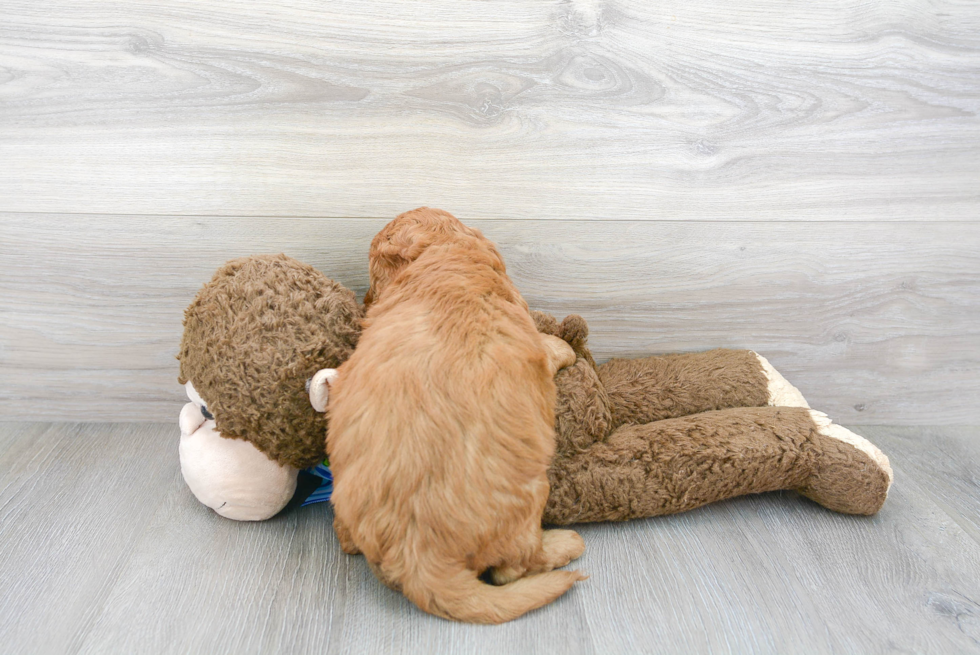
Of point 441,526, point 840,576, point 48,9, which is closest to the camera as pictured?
point 441,526

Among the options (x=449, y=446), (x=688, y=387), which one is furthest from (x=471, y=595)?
(x=688, y=387)

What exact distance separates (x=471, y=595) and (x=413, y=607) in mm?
88

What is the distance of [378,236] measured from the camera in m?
0.93

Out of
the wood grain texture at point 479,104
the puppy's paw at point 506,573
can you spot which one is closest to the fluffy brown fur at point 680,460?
the puppy's paw at point 506,573

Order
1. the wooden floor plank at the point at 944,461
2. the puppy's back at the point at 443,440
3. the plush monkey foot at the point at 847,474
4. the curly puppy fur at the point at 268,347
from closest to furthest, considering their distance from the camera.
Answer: the puppy's back at the point at 443,440, the curly puppy fur at the point at 268,347, the plush monkey foot at the point at 847,474, the wooden floor plank at the point at 944,461

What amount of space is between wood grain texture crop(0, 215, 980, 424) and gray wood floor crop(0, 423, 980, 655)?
194mm

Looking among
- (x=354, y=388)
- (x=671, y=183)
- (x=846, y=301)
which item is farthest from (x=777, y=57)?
(x=354, y=388)

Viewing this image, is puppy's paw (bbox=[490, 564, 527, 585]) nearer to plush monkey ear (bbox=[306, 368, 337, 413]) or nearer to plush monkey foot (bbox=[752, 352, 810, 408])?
plush monkey ear (bbox=[306, 368, 337, 413])

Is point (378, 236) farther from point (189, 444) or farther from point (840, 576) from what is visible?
point (840, 576)

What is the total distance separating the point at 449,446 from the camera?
73 centimetres

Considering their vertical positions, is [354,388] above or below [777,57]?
below

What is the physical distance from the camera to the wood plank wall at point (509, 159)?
99cm

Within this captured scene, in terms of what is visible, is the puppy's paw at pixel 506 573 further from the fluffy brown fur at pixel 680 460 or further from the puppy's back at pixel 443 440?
the fluffy brown fur at pixel 680 460

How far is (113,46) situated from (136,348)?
51 cm
